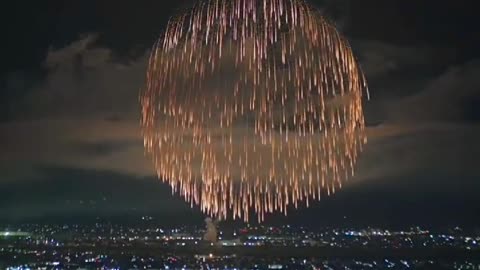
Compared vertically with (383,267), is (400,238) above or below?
below

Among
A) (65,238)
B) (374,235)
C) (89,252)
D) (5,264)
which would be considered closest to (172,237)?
(65,238)

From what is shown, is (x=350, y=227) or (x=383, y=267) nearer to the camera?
(x=383, y=267)

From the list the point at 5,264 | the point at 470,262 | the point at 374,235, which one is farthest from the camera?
the point at 374,235

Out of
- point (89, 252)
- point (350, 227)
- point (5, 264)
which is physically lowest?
point (350, 227)

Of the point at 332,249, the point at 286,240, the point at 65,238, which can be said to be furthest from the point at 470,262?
the point at 65,238

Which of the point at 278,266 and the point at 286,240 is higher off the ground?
the point at 278,266

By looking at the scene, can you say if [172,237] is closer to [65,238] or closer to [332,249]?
[65,238]

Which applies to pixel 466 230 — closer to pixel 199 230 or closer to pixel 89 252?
pixel 199 230

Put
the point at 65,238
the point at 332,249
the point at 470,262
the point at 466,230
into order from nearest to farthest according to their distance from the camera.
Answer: the point at 470,262 < the point at 332,249 < the point at 65,238 < the point at 466,230

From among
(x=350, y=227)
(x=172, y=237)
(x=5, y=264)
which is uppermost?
(x=5, y=264)
